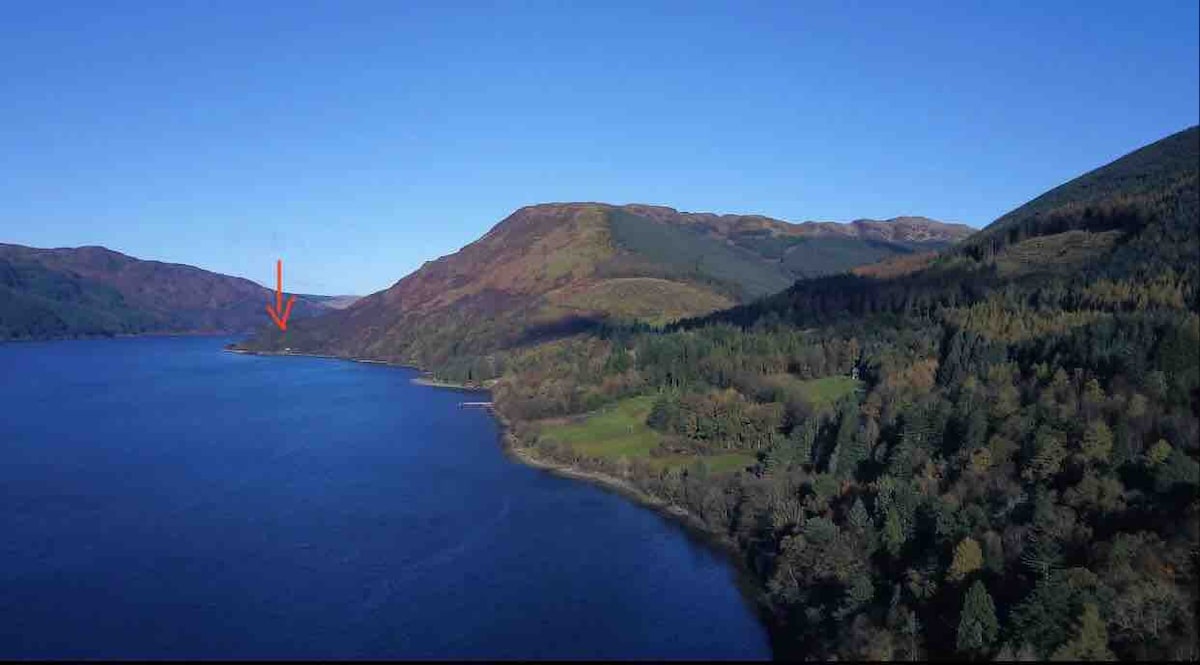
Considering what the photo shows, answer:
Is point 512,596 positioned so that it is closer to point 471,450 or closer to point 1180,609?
point 1180,609

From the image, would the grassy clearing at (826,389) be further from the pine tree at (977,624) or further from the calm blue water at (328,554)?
the pine tree at (977,624)

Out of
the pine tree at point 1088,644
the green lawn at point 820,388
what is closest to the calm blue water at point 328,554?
the pine tree at point 1088,644

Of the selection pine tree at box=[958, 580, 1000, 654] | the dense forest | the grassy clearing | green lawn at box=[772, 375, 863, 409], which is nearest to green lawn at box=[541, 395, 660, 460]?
the dense forest

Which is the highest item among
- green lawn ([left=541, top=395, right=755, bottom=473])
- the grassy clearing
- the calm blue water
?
the grassy clearing

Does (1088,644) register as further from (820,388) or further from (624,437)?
(820,388)

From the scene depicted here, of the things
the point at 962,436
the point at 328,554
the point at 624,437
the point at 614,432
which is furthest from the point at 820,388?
the point at 328,554

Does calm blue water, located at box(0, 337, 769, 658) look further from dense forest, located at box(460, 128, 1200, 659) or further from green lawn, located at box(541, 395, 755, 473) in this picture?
green lawn, located at box(541, 395, 755, 473)
